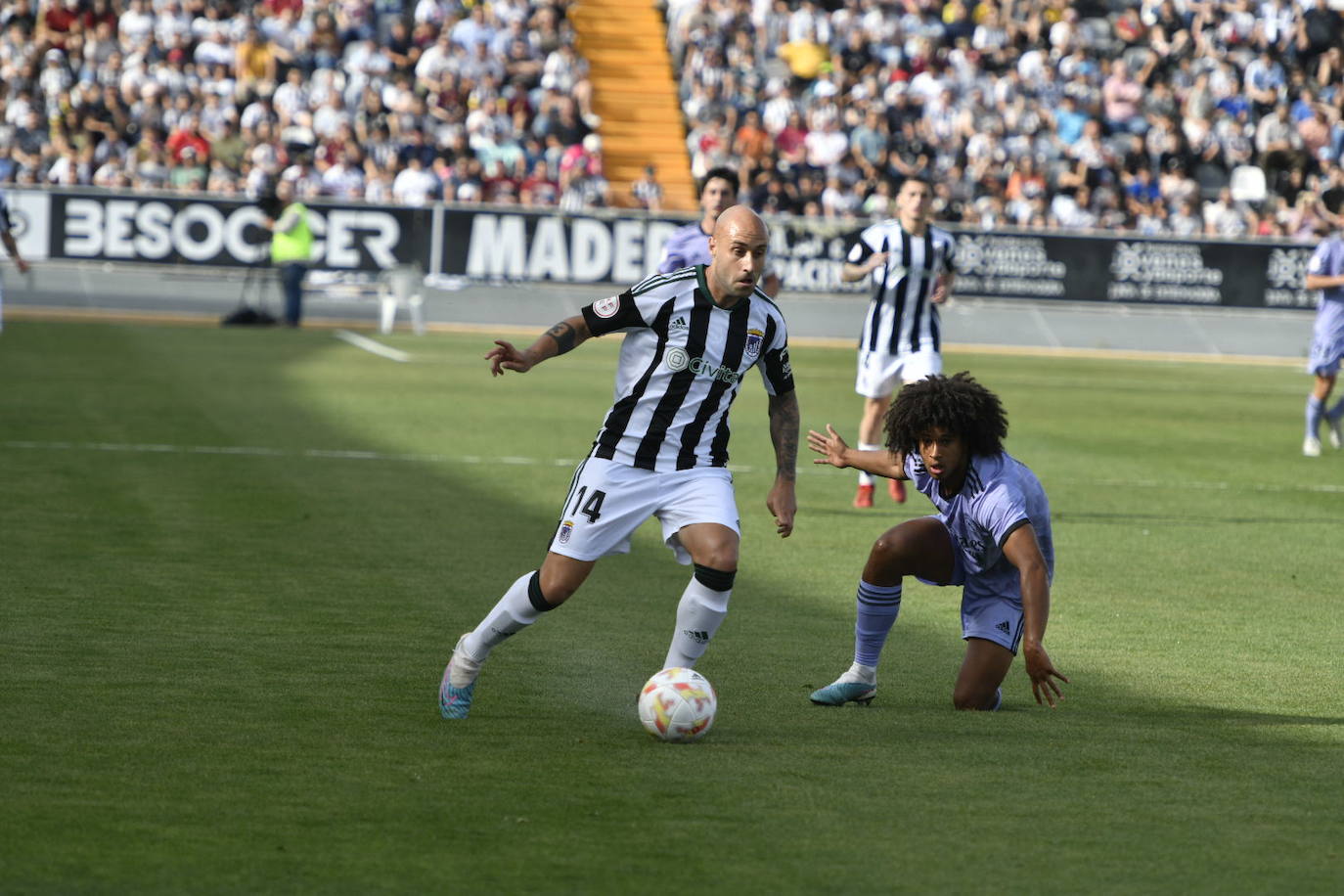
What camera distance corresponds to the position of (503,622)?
6234mm

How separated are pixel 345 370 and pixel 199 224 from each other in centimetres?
905

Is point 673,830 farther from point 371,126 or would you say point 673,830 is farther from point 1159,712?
point 371,126

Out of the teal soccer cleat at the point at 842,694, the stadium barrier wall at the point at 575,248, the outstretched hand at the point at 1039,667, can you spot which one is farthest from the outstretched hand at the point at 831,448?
the stadium barrier wall at the point at 575,248

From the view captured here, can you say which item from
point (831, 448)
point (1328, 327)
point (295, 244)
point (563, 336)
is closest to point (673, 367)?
point (563, 336)

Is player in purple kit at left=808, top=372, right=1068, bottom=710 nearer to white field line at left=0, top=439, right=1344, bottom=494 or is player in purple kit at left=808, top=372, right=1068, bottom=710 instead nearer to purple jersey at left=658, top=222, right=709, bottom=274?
purple jersey at left=658, top=222, right=709, bottom=274

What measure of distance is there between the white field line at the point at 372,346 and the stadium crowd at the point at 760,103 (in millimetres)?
3302

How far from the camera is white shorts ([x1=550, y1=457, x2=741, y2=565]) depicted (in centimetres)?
624

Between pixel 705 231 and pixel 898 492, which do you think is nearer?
pixel 705 231

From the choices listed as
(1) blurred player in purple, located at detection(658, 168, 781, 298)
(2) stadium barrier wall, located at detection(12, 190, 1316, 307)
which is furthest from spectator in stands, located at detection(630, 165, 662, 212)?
(1) blurred player in purple, located at detection(658, 168, 781, 298)

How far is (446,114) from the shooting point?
32.3 m

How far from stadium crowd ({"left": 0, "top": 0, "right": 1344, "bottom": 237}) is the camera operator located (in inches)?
92.6

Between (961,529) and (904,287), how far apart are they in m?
6.65

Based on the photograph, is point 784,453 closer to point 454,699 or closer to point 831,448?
point 831,448

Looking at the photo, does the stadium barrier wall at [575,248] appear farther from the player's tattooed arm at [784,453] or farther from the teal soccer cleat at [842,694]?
the teal soccer cleat at [842,694]
